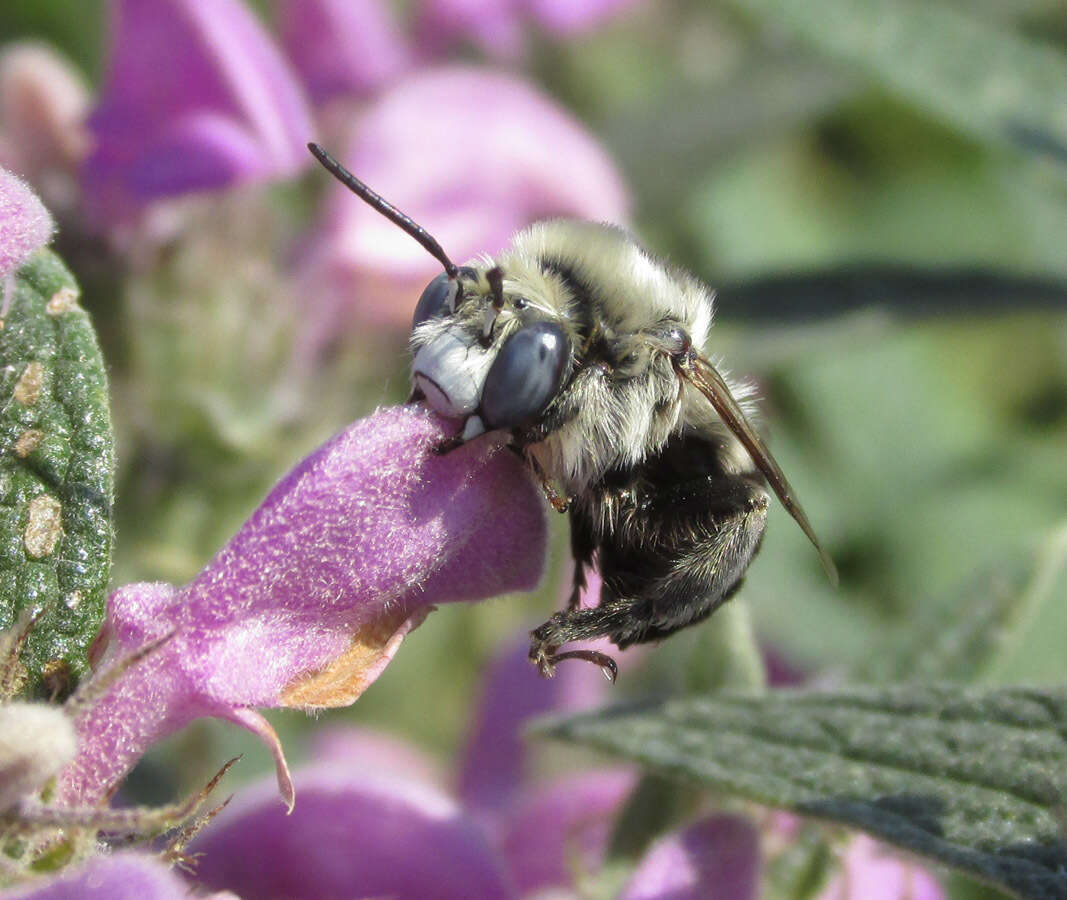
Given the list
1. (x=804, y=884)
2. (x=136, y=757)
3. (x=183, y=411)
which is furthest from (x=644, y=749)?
(x=183, y=411)

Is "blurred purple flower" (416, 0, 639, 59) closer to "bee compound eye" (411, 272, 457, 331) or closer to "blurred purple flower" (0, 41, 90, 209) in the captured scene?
"blurred purple flower" (0, 41, 90, 209)

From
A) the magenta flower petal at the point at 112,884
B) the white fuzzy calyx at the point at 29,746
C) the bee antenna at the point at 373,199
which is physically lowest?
the magenta flower petal at the point at 112,884

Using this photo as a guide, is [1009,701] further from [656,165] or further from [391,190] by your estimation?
[656,165]

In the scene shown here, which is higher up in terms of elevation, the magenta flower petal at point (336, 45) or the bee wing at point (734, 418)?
the magenta flower petal at point (336, 45)

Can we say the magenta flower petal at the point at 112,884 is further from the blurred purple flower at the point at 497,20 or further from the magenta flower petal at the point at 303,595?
the blurred purple flower at the point at 497,20

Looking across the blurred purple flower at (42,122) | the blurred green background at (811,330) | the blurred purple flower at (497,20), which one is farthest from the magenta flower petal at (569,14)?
the blurred purple flower at (42,122)
